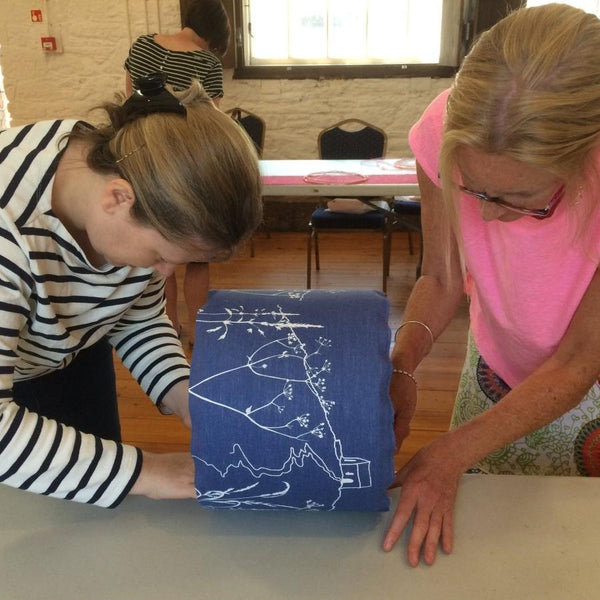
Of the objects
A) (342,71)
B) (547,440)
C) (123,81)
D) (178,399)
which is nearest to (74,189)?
(178,399)

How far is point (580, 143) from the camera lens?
69 centimetres

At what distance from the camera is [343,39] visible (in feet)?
15.0

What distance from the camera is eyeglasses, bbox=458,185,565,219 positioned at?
0.81 metres

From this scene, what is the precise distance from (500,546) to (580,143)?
0.47 metres

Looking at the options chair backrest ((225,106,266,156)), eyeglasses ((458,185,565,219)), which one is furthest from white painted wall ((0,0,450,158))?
eyeglasses ((458,185,565,219))

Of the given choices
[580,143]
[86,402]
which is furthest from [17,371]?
[580,143]

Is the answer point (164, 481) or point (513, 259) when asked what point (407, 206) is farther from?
point (164, 481)

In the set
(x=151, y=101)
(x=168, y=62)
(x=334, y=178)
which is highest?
(x=151, y=101)

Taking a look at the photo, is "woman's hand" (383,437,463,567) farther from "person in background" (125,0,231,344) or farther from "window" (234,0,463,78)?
"window" (234,0,463,78)

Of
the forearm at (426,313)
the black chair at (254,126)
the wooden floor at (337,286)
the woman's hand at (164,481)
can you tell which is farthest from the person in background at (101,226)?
the black chair at (254,126)

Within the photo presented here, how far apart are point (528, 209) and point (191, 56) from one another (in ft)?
8.23

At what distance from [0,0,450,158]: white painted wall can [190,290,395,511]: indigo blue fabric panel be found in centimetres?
425

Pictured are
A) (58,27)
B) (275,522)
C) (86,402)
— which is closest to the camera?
(275,522)

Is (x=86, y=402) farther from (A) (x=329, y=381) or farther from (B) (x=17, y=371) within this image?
(A) (x=329, y=381)
